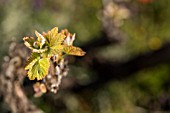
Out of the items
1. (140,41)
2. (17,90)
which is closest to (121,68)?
(140,41)

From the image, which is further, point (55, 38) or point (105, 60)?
point (105, 60)

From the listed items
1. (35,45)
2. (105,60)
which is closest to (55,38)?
(35,45)

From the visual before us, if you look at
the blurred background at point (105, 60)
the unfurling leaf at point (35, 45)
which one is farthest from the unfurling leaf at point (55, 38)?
the blurred background at point (105, 60)

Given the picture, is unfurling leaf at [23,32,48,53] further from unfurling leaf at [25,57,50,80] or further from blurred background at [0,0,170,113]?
blurred background at [0,0,170,113]

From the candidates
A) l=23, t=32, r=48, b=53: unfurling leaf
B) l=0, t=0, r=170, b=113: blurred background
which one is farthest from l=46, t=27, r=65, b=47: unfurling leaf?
l=0, t=0, r=170, b=113: blurred background

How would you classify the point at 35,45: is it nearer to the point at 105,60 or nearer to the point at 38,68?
the point at 38,68

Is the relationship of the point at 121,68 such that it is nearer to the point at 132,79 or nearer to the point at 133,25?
the point at 132,79
